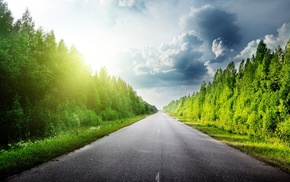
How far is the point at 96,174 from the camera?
6.89m

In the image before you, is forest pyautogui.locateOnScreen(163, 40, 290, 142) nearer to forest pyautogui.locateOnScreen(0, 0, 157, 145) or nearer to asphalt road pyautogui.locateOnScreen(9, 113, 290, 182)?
asphalt road pyautogui.locateOnScreen(9, 113, 290, 182)

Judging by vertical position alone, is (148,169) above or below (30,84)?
below

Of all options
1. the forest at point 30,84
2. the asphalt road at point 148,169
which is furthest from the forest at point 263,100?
the forest at point 30,84

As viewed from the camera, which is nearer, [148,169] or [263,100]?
[148,169]

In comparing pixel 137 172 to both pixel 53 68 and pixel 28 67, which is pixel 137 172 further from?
pixel 53 68

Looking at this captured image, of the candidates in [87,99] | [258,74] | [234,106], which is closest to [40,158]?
[258,74]

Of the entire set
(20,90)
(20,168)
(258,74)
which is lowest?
(20,168)

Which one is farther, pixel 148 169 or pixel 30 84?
pixel 30 84

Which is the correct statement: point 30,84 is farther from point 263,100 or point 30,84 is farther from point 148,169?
point 263,100

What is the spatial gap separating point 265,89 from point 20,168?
24.2 meters

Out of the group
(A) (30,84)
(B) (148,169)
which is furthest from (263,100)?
(A) (30,84)

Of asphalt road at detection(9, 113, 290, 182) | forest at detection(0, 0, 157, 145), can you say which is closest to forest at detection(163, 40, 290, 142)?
asphalt road at detection(9, 113, 290, 182)

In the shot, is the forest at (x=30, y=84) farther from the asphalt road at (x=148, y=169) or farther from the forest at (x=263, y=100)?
the forest at (x=263, y=100)

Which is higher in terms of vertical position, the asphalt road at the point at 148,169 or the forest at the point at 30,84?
the forest at the point at 30,84
